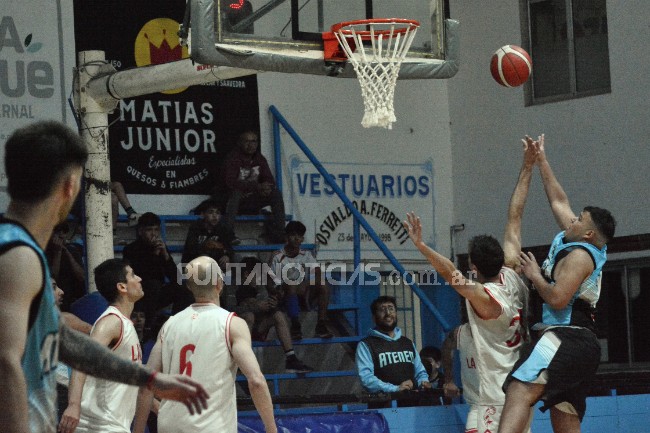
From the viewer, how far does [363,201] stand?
15414 mm

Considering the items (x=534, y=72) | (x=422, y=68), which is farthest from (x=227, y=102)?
(x=422, y=68)

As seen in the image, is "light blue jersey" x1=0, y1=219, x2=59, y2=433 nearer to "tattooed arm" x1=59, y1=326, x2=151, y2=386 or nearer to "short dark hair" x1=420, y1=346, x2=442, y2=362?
"tattooed arm" x1=59, y1=326, x2=151, y2=386

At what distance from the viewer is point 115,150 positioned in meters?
13.6

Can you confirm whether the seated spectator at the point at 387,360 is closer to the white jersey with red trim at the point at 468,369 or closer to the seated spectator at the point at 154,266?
the white jersey with red trim at the point at 468,369

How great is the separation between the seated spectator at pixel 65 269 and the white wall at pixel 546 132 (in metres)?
6.20

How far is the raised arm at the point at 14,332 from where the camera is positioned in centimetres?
325

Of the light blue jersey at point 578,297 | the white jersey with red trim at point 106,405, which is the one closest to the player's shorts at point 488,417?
the light blue jersey at point 578,297

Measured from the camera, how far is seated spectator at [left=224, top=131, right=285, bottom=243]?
1366 centimetres

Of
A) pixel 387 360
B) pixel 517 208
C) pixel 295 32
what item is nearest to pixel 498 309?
pixel 517 208

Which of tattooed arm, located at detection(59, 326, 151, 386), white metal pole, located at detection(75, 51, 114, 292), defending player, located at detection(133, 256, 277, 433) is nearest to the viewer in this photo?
tattooed arm, located at detection(59, 326, 151, 386)

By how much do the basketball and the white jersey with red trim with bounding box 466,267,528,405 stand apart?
8.89 ft

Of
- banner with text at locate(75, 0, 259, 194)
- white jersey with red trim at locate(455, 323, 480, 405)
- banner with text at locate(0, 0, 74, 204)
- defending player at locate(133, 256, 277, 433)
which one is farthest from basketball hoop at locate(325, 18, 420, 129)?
banner with text at locate(0, 0, 74, 204)

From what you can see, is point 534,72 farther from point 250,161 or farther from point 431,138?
point 250,161

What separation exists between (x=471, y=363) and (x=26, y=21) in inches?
271
